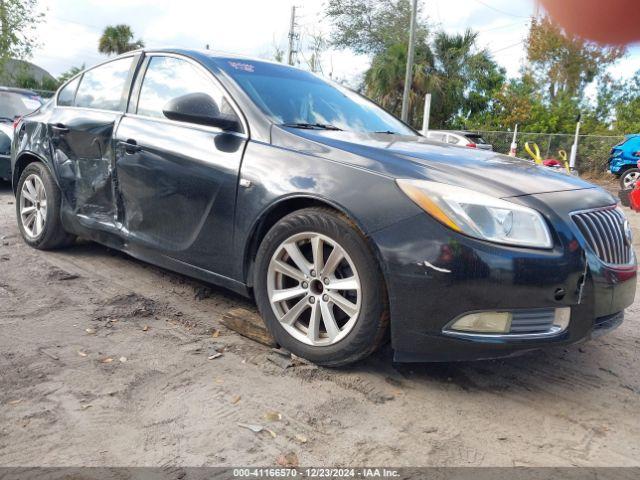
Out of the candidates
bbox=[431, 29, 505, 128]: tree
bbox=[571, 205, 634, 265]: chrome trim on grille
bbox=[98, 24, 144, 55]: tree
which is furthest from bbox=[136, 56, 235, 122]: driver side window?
bbox=[98, 24, 144, 55]: tree

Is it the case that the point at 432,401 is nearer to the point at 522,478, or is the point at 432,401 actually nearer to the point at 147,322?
the point at 522,478

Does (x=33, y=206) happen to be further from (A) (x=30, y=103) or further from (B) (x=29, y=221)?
(A) (x=30, y=103)

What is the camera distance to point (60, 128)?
4.63m

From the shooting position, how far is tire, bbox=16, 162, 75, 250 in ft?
15.5

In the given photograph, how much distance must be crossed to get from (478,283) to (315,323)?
34.4 inches

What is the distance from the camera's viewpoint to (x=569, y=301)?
8.66 feet

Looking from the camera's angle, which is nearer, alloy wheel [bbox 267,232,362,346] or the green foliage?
alloy wheel [bbox 267,232,362,346]

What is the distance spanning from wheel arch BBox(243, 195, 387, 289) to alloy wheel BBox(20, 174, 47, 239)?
2436 millimetres

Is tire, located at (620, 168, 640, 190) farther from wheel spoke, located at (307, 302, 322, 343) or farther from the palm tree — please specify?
wheel spoke, located at (307, 302, 322, 343)

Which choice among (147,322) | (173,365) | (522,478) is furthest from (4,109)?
(522,478)

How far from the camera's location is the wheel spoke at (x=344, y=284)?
2.83 meters

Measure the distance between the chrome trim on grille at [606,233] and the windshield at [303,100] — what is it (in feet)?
4.98

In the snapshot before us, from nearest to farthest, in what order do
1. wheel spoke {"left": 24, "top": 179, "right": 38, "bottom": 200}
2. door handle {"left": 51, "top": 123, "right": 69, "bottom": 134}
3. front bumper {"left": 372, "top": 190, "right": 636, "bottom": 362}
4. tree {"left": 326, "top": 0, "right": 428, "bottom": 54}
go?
front bumper {"left": 372, "top": 190, "right": 636, "bottom": 362}, door handle {"left": 51, "top": 123, "right": 69, "bottom": 134}, wheel spoke {"left": 24, "top": 179, "right": 38, "bottom": 200}, tree {"left": 326, "top": 0, "right": 428, "bottom": 54}

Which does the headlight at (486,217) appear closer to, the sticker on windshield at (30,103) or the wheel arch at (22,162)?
the wheel arch at (22,162)
